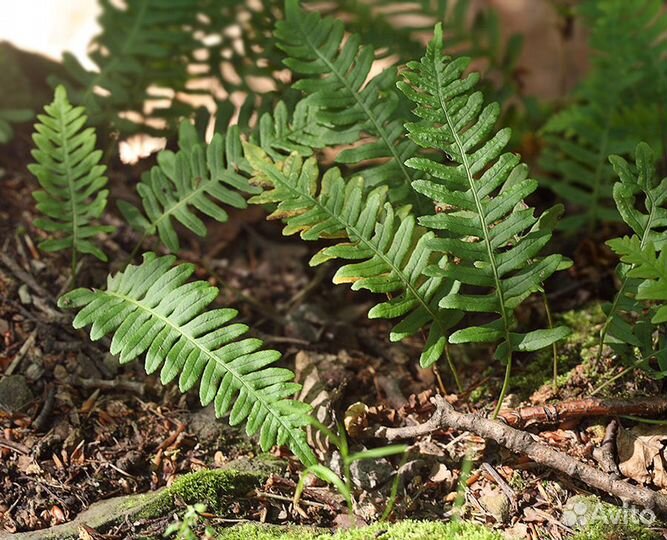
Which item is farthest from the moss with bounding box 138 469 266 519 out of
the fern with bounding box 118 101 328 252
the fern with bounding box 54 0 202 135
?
the fern with bounding box 54 0 202 135

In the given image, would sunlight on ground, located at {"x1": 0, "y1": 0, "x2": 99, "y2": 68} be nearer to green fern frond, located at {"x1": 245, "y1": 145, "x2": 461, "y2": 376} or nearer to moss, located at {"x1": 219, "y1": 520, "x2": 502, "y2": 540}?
green fern frond, located at {"x1": 245, "y1": 145, "x2": 461, "y2": 376}

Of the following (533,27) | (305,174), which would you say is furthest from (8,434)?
(533,27)

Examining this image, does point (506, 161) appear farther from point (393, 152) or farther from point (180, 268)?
point (180, 268)

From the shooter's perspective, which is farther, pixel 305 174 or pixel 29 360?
pixel 29 360

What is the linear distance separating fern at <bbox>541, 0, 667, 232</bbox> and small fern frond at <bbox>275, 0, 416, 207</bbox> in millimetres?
952

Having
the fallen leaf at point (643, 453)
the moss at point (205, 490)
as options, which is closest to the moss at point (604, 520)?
the fallen leaf at point (643, 453)

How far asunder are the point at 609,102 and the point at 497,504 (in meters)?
2.02

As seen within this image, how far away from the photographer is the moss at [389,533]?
2.23 meters

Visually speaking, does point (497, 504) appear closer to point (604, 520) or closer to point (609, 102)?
point (604, 520)

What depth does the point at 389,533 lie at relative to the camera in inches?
88.9

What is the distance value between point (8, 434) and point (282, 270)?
1459 mm

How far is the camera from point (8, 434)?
2594mm

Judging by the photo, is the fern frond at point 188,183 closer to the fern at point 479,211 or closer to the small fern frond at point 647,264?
the fern at point 479,211

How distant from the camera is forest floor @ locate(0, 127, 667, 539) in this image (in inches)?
96.0
